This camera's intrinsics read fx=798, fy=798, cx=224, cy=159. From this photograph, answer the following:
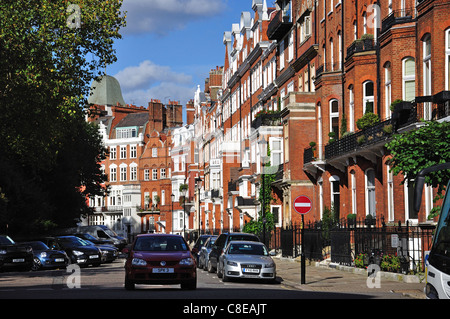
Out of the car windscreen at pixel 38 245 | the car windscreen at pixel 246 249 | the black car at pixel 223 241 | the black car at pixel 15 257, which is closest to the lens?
the car windscreen at pixel 246 249

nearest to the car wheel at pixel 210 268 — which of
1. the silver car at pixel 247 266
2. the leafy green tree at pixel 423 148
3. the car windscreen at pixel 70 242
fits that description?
the silver car at pixel 247 266

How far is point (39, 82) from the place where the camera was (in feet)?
116

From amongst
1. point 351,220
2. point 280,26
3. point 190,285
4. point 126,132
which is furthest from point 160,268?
point 126,132

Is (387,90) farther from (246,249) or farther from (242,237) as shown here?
(246,249)

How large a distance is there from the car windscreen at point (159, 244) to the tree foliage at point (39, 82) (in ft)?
43.2

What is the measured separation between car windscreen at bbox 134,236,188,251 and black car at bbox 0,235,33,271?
1357cm

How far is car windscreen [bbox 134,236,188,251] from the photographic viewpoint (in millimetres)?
20891

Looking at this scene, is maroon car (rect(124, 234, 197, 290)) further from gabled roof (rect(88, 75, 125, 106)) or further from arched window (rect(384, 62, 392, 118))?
gabled roof (rect(88, 75, 125, 106))

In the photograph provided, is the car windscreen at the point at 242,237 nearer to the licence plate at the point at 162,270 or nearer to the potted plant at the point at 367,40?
the licence plate at the point at 162,270

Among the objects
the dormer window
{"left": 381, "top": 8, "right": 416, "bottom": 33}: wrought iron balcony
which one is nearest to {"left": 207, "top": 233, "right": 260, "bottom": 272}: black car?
{"left": 381, "top": 8, "right": 416, "bottom": 33}: wrought iron balcony

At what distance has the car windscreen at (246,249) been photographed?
25766mm

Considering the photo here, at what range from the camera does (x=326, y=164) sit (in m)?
39.9

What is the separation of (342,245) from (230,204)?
43627 millimetres

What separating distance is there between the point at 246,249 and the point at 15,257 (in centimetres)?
1195
